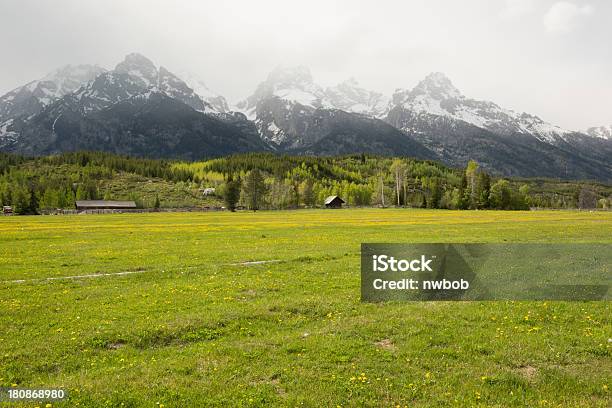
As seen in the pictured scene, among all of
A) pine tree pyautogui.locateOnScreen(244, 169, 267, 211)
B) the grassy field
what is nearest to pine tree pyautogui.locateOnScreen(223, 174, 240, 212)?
pine tree pyautogui.locateOnScreen(244, 169, 267, 211)

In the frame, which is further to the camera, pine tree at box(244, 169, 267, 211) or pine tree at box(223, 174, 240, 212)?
pine tree at box(244, 169, 267, 211)

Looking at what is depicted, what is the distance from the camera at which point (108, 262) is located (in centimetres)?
3434

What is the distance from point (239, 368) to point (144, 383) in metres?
2.72

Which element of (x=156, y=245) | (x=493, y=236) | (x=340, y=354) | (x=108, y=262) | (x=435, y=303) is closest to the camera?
(x=340, y=354)

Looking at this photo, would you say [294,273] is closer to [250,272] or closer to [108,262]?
[250,272]

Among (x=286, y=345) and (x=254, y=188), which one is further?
(x=254, y=188)

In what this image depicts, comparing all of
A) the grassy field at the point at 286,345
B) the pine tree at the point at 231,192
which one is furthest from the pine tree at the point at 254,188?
the grassy field at the point at 286,345

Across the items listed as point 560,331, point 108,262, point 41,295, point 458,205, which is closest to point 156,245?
point 108,262

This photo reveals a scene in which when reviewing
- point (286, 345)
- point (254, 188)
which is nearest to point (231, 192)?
point (254, 188)

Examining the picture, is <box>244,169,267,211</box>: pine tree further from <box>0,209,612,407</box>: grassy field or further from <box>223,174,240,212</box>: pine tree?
<box>0,209,612,407</box>: grassy field

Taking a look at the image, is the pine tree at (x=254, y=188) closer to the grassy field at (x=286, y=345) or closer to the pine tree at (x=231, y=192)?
the pine tree at (x=231, y=192)

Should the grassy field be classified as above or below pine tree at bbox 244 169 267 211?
below

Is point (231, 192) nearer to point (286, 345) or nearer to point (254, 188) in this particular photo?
point (254, 188)

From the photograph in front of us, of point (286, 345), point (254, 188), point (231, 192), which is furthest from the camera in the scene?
point (254, 188)
